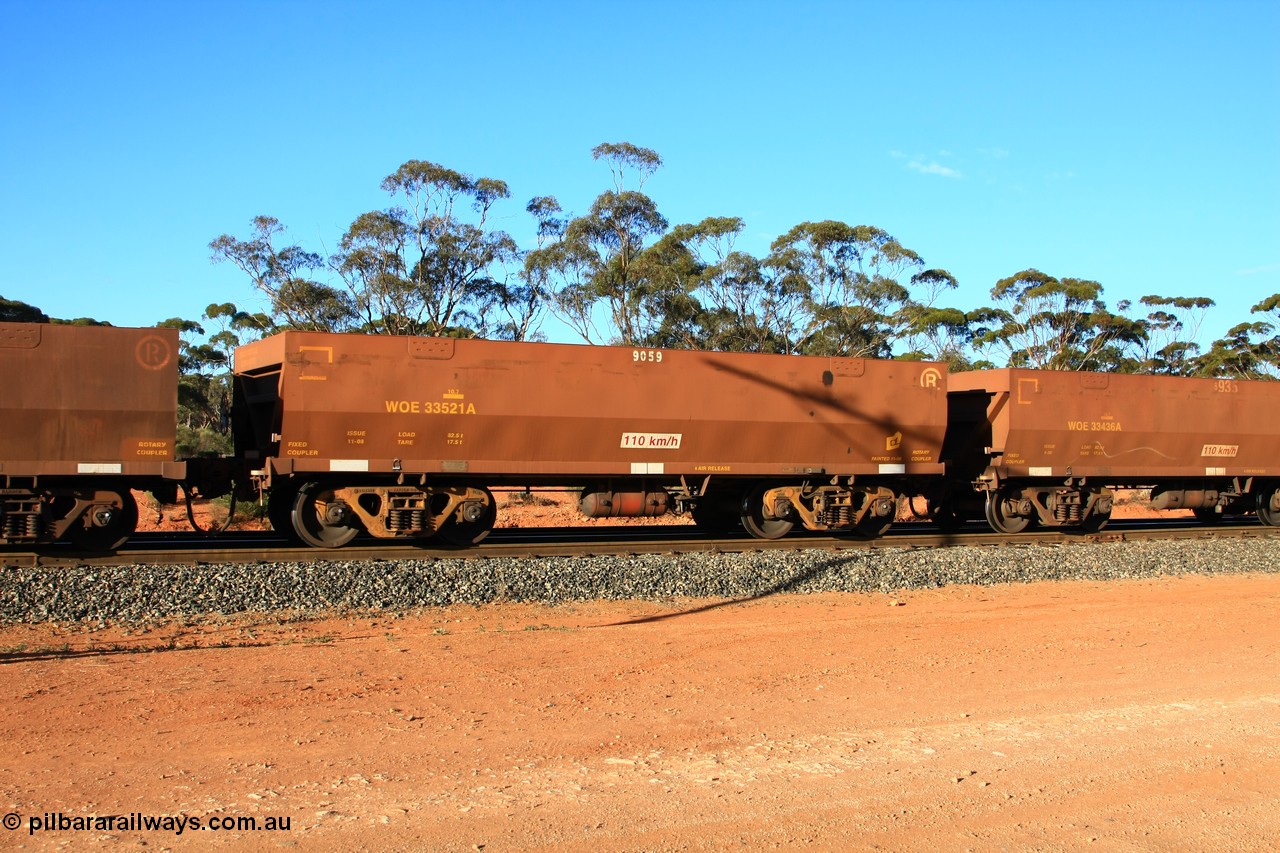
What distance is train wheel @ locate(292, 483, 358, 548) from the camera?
1376 centimetres

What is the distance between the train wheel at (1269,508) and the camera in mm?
20625

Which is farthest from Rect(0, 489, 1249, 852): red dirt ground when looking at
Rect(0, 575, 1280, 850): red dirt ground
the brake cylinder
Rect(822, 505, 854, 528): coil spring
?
Rect(822, 505, 854, 528): coil spring

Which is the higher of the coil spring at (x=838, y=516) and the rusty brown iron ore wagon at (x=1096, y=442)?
the rusty brown iron ore wagon at (x=1096, y=442)

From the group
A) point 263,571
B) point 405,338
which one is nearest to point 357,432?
point 405,338

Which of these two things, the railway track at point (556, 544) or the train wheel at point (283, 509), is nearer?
the railway track at point (556, 544)

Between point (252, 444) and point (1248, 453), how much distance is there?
1813cm

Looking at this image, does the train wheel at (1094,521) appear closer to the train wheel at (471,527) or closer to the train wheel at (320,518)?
the train wheel at (471,527)

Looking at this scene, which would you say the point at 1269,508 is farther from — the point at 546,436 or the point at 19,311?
the point at 19,311

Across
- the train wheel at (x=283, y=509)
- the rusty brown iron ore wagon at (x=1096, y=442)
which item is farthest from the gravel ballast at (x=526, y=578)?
the train wheel at (x=283, y=509)

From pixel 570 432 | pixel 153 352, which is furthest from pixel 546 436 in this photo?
pixel 153 352

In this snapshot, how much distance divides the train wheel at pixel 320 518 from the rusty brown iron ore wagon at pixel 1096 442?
1020 cm

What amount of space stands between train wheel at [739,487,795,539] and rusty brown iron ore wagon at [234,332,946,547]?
1.4 inches

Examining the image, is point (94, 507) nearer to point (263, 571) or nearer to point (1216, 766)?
point (263, 571)

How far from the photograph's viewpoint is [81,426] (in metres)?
12.4
